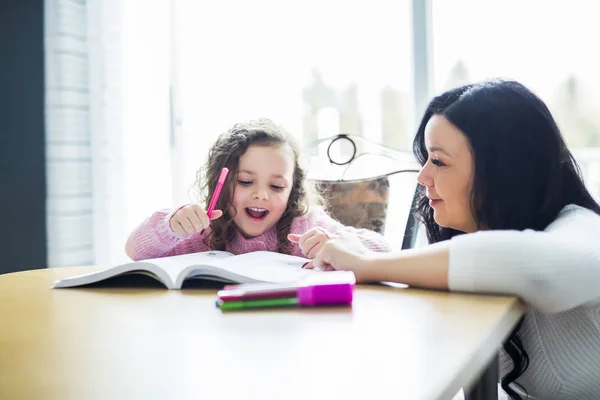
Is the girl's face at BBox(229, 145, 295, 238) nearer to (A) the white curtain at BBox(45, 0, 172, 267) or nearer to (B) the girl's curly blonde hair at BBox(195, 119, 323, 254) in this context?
(B) the girl's curly blonde hair at BBox(195, 119, 323, 254)

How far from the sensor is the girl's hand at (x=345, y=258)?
34.4 inches

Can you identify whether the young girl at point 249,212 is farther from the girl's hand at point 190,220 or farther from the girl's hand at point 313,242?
the girl's hand at point 313,242

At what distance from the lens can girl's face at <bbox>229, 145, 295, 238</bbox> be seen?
1.49 m

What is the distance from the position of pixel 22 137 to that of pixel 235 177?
4.73 ft

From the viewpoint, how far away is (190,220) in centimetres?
127

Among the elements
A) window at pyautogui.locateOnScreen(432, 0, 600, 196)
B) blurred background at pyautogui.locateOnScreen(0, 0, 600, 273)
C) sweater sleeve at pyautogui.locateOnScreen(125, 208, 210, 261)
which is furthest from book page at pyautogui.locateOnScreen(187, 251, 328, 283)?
window at pyautogui.locateOnScreen(432, 0, 600, 196)

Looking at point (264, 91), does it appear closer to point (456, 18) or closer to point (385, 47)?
point (385, 47)

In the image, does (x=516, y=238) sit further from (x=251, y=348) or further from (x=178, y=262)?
(x=178, y=262)

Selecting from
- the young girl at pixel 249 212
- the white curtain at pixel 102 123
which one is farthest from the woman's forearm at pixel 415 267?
the white curtain at pixel 102 123

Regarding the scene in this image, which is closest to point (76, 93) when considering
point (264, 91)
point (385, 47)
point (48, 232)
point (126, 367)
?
point (48, 232)

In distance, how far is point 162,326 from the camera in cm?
64

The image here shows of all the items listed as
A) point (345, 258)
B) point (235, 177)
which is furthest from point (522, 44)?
point (345, 258)

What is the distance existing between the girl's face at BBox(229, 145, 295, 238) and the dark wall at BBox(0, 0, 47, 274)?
140cm

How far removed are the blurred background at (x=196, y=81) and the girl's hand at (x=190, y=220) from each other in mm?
1334
